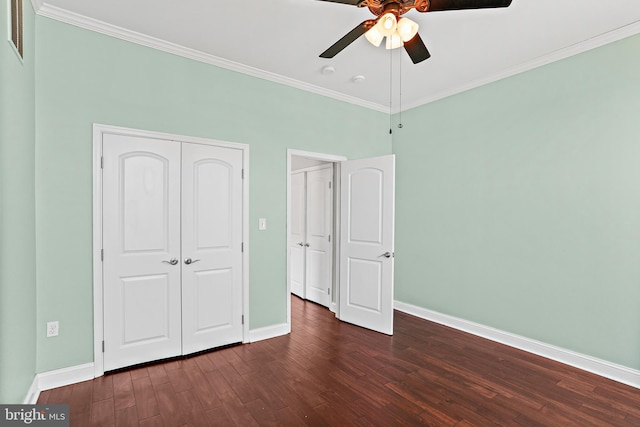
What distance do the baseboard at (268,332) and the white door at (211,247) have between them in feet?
0.52

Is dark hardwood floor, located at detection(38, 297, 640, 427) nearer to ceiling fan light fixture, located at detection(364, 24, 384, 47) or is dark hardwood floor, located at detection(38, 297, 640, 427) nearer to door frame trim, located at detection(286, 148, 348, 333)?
door frame trim, located at detection(286, 148, 348, 333)

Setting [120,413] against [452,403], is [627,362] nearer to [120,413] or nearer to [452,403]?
[452,403]

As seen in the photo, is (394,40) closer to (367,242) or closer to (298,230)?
(367,242)

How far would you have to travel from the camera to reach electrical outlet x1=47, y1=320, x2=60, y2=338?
8.00ft

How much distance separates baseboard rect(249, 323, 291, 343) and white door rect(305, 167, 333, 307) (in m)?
1.06

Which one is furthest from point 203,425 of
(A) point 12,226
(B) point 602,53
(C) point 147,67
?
(B) point 602,53

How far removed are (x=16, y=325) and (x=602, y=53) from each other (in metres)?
4.93

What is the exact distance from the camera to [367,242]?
12.7 feet

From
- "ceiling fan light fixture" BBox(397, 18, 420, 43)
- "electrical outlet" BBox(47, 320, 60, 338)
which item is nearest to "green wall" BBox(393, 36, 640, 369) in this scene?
"ceiling fan light fixture" BBox(397, 18, 420, 43)

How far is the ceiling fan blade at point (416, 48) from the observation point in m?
2.10

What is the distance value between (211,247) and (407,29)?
256 cm

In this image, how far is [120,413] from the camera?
2160 millimetres

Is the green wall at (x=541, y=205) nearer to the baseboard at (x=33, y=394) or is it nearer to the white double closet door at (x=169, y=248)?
the white double closet door at (x=169, y=248)

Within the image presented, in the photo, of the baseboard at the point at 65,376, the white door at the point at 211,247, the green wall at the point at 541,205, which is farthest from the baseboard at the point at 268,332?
the green wall at the point at 541,205
